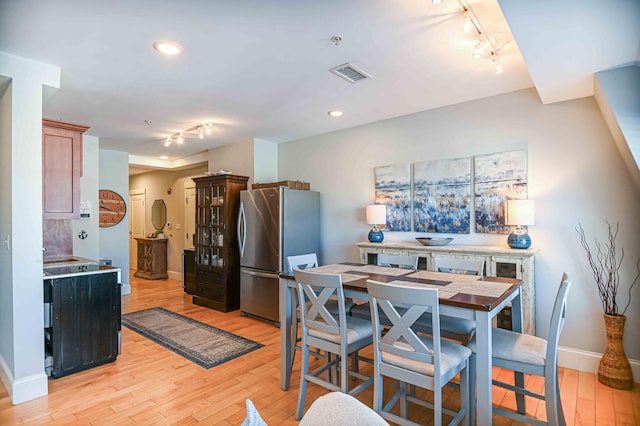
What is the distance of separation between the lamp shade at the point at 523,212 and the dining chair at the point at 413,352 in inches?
61.7

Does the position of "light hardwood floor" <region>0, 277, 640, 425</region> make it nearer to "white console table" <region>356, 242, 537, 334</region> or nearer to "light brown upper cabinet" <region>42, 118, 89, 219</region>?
"white console table" <region>356, 242, 537, 334</region>

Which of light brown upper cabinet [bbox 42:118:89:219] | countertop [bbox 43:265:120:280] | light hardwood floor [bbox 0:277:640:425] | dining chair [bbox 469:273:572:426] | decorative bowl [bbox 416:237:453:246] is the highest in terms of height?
light brown upper cabinet [bbox 42:118:89:219]

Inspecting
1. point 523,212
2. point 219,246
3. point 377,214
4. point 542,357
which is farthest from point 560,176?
point 219,246

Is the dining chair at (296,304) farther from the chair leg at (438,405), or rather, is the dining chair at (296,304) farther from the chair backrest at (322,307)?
the chair leg at (438,405)

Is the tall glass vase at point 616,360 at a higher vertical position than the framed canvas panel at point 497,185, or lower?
lower

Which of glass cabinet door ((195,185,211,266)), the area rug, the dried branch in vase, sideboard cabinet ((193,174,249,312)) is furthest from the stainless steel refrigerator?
the dried branch in vase

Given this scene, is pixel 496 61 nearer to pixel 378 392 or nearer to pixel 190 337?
pixel 378 392

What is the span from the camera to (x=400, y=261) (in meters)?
3.19

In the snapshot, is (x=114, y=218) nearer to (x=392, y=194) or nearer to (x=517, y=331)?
(x=392, y=194)

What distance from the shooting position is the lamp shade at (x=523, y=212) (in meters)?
3.01

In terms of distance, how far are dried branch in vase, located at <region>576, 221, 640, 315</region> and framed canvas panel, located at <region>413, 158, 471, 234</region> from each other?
3.51 ft

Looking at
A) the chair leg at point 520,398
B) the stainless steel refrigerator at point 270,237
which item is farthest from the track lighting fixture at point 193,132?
the chair leg at point 520,398

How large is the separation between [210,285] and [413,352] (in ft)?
13.0

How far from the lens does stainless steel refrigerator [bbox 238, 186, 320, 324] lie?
4348 millimetres
